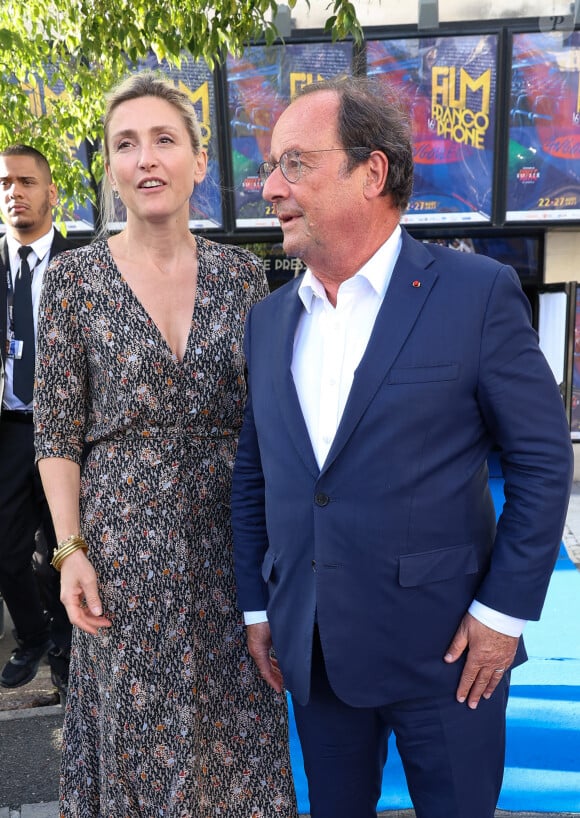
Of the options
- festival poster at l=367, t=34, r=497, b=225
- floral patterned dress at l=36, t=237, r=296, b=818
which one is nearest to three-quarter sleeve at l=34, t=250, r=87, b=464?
floral patterned dress at l=36, t=237, r=296, b=818

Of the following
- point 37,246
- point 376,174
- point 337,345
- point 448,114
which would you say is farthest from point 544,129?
point 337,345

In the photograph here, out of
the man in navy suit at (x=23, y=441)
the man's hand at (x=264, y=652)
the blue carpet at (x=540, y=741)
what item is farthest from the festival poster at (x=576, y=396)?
the man's hand at (x=264, y=652)

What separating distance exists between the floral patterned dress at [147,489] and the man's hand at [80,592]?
0.21 feet

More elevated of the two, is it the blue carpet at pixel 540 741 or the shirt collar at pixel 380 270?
the shirt collar at pixel 380 270

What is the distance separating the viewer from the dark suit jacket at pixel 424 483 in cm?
173

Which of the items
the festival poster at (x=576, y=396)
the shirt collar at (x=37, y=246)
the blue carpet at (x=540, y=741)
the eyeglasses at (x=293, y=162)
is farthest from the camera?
the festival poster at (x=576, y=396)

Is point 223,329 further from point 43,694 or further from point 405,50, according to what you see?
→ point 405,50

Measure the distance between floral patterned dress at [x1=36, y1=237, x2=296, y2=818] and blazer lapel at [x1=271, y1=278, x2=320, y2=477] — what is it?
0.29 m

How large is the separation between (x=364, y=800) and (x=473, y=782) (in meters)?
0.35

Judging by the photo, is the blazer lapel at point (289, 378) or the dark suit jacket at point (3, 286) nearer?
the blazer lapel at point (289, 378)

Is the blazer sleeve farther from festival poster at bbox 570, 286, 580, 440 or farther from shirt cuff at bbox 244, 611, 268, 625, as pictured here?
festival poster at bbox 570, 286, 580, 440

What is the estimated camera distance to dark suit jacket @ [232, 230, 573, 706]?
68.2 inches

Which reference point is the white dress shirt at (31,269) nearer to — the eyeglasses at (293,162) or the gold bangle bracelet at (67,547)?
the gold bangle bracelet at (67,547)

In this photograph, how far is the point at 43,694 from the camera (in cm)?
407
